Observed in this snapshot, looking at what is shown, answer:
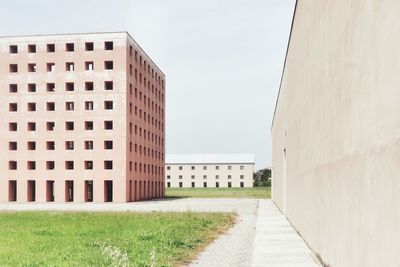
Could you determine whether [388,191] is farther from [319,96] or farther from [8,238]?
[8,238]

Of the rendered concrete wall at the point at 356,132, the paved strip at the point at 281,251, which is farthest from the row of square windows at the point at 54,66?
the rendered concrete wall at the point at 356,132

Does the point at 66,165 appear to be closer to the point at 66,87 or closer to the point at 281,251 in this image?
the point at 66,87

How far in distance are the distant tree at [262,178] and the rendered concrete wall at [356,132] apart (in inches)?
4779

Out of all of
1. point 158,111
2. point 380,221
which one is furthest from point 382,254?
point 158,111

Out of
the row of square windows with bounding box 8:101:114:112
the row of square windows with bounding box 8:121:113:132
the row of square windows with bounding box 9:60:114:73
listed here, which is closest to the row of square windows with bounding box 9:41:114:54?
the row of square windows with bounding box 9:60:114:73

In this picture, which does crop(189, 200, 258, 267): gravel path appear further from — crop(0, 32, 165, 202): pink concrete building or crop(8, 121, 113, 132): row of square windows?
crop(8, 121, 113, 132): row of square windows

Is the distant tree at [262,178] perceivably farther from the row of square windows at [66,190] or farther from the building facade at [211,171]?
the row of square windows at [66,190]

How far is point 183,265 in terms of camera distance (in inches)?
445

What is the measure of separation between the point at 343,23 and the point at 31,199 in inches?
2136

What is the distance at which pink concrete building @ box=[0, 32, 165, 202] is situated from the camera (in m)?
53.8

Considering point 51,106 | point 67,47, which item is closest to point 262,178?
point 51,106

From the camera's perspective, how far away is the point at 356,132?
6.30m

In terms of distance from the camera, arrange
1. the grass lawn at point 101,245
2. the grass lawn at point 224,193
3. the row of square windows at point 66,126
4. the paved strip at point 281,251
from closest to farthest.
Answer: the paved strip at point 281,251 → the grass lawn at point 101,245 → the row of square windows at point 66,126 → the grass lawn at point 224,193

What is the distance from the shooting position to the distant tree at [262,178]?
131500 mm
